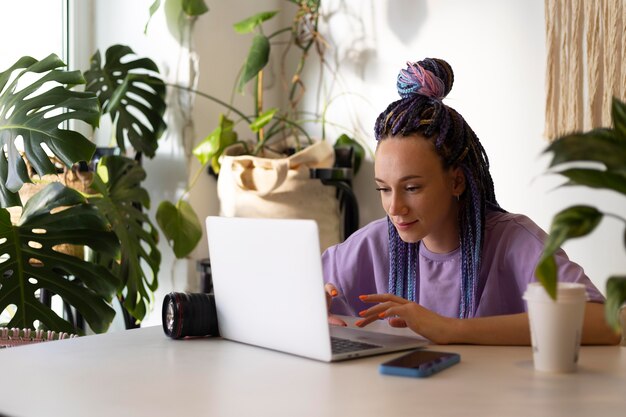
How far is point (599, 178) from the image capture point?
0.87 metres

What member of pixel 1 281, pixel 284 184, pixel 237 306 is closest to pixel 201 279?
pixel 284 184

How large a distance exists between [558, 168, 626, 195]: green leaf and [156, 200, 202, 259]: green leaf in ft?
7.76

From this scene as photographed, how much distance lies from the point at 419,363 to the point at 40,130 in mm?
1423

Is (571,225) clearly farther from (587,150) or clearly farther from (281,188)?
(281,188)

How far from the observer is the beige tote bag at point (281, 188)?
9.91 feet

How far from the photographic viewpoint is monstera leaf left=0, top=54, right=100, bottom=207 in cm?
224

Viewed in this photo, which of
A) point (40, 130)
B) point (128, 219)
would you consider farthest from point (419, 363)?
point (128, 219)

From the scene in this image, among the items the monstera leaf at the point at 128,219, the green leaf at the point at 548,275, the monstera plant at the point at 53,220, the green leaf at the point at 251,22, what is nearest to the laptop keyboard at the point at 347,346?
the green leaf at the point at 548,275

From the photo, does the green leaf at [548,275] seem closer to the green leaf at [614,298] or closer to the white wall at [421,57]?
the green leaf at [614,298]

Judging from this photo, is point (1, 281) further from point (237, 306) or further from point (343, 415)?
point (343, 415)

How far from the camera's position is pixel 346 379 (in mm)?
1217

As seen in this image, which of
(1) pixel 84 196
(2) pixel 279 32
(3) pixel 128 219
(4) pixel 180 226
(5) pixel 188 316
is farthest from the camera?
(2) pixel 279 32

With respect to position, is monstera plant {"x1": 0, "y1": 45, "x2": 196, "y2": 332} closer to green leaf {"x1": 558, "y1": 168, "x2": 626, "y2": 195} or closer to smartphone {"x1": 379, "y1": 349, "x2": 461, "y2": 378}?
smartphone {"x1": 379, "y1": 349, "x2": 461, "y2": 378}

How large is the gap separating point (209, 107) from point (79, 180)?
0.61 m
